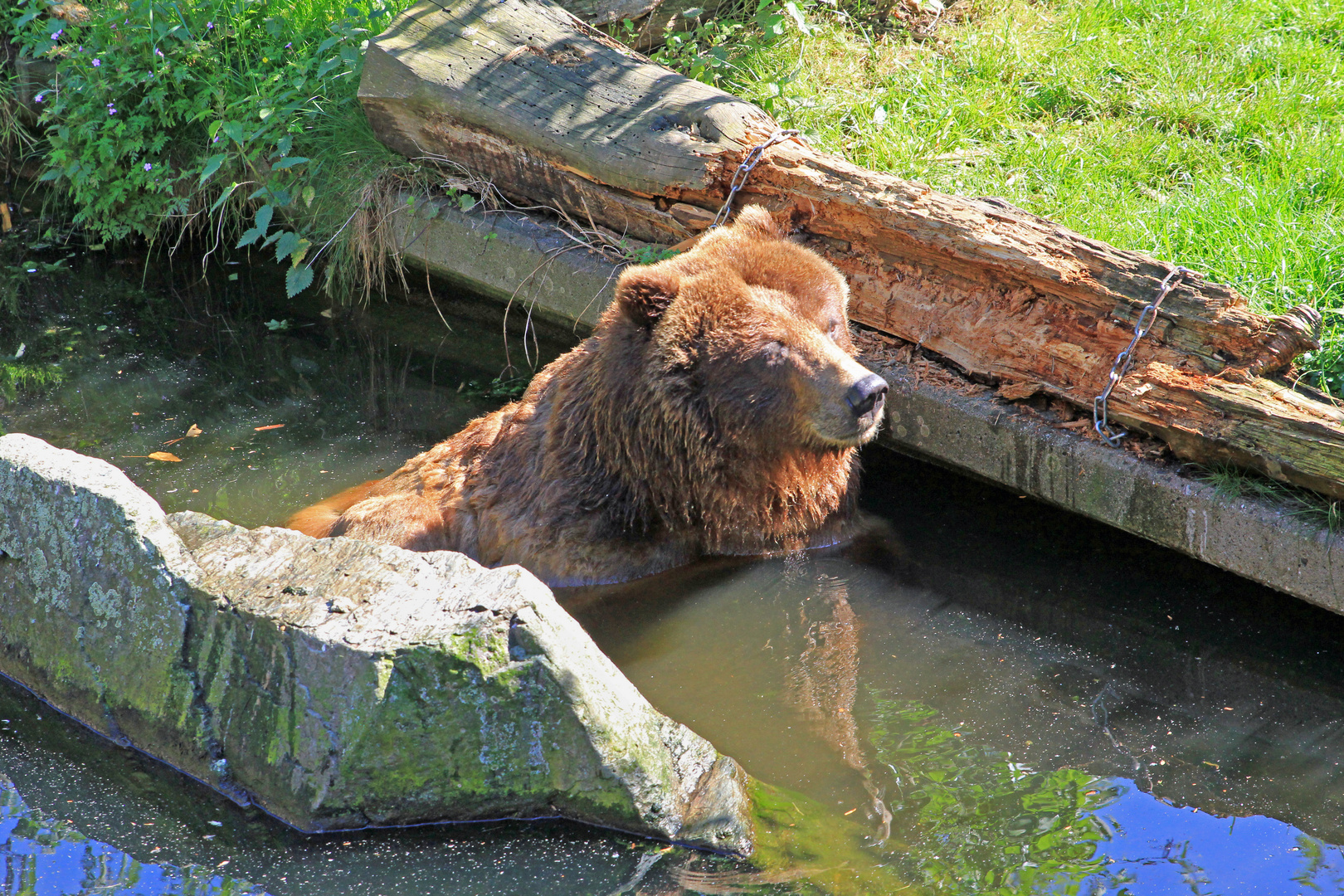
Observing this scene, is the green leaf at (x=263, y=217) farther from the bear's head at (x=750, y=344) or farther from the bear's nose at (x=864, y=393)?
the bear's nose at (x=864, y=393)

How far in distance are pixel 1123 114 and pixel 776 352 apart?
3511 mm

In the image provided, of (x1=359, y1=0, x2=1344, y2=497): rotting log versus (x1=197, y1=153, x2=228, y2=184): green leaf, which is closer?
(x1=359, y1=0, x2=1344, y2=497): rotting log

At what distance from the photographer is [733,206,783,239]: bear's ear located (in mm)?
4652

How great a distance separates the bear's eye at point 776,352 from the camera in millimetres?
4266

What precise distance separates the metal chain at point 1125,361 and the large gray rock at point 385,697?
2.13m

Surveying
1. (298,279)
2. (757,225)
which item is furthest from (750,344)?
(298,279)

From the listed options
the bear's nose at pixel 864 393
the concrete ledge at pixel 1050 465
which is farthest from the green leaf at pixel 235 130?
the bear's nose at pixel 864 393

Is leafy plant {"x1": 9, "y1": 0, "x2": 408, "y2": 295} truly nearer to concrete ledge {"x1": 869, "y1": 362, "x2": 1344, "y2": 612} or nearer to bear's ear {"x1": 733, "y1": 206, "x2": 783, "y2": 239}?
bear's ear {"x1": 733, "y1": 206, "x2": 783, "y2": 239}

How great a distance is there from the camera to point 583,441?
15.3 feet

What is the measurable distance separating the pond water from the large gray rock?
0.11m

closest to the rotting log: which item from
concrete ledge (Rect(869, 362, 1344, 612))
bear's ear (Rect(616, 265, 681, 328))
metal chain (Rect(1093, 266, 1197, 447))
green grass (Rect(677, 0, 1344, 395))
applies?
metal chain (Rect(1093, 266, 1197, 447))

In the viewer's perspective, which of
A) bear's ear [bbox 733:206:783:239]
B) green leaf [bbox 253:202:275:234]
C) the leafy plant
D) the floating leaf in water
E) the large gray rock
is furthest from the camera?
the leafy plant

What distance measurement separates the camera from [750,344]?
428cm

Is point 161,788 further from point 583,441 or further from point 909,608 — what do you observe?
point 909,608
